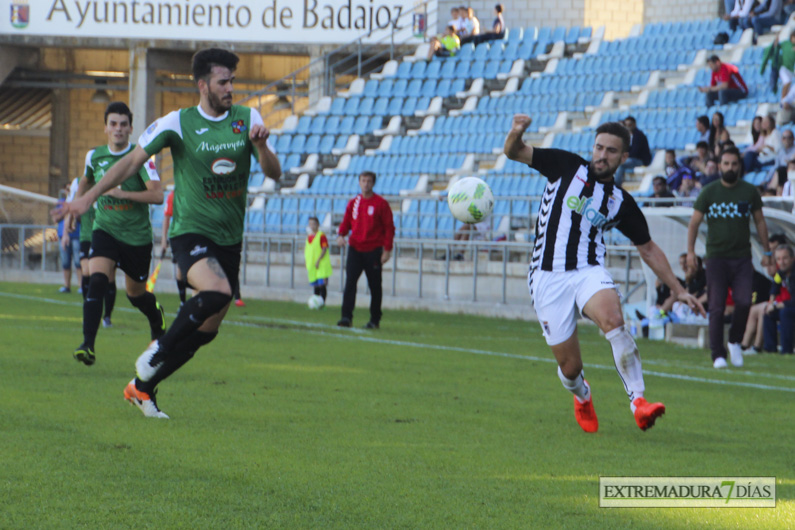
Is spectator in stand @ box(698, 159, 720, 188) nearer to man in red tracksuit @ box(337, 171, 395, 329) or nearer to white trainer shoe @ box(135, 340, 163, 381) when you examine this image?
man in red tracksuit @ box(337, 171, 395, 329)

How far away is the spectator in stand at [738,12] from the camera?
23469 mm

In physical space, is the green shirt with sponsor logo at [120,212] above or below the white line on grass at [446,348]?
above

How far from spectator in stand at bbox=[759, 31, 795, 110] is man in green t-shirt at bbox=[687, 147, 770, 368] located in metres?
8.48

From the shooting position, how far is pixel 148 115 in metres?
33.5

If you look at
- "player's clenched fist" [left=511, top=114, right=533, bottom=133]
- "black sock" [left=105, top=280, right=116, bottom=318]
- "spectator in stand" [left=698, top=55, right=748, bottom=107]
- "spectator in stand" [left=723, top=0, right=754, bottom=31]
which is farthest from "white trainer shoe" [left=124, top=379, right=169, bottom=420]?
"spectator in stand" [left=723, top=0, right=754, bottom=31]

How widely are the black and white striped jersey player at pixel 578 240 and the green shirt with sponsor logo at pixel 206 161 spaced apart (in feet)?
5.28

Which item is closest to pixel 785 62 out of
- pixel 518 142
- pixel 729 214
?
pixel 729 214

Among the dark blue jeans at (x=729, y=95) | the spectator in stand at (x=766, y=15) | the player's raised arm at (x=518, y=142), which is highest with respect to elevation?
the spectator in stand at (x=766, y=15)

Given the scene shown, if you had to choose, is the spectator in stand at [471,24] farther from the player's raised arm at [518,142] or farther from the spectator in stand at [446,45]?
the player's raised arm at [518,142]

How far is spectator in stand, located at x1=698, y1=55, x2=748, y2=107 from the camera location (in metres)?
20.9

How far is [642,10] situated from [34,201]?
1690 centimetres

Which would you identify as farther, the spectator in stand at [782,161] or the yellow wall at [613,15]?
the yellow wall at [613,15]

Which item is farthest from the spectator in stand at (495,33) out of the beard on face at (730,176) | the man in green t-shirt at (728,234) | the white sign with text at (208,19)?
the beard on face at (730,176)

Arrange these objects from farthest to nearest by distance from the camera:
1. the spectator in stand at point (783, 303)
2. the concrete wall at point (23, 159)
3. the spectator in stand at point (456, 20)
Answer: the concrete wall at point (23, 159) → the spectator in stand at point (456, 20) → the spectator in stand at point (783, 303)
